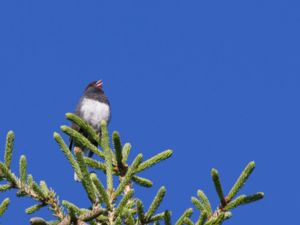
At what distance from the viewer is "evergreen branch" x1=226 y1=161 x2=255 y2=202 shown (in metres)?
2.07

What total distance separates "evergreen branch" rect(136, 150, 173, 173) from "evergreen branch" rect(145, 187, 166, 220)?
0.29 metres

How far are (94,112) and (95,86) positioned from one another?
37.5 inches

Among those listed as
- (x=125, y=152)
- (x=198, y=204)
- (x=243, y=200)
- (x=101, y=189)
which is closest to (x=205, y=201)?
(x=198, y=204)

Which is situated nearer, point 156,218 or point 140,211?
point 140,211

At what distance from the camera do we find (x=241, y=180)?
2.13m

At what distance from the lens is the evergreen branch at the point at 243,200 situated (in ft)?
6.74

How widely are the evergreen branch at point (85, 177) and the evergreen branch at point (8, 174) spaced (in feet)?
1.21

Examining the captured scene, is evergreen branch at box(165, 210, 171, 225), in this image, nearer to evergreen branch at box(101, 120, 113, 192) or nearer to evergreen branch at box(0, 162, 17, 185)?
evergreen branch at box(101, 120, 113, 192)

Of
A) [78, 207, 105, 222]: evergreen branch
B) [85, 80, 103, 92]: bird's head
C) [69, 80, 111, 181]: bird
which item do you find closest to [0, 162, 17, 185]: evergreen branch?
[78, 207, 105, 222]: evergreen branch

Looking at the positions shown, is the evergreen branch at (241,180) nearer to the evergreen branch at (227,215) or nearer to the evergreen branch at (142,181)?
the evergreen branch at (227,215)

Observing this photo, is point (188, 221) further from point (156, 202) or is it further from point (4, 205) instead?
point (4, 205)

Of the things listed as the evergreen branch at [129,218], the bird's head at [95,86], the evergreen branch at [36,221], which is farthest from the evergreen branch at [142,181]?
the bird's head at [95,86]

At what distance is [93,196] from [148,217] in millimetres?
229

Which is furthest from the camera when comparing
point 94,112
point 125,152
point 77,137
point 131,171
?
point 94,112
